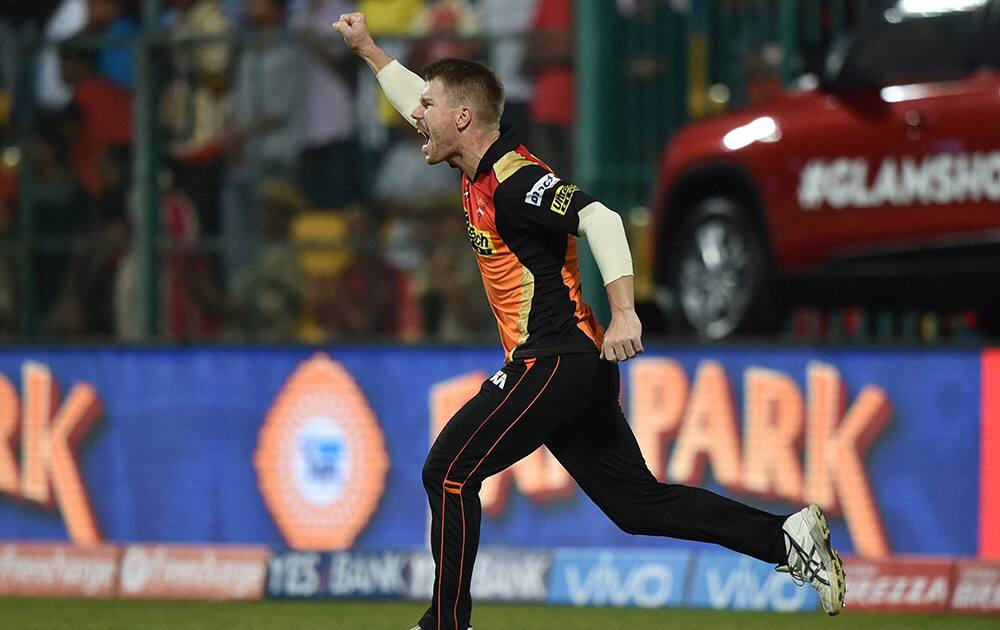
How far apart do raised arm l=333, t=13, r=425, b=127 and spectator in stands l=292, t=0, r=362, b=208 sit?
5.27 m

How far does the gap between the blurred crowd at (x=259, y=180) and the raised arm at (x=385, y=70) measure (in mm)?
4621

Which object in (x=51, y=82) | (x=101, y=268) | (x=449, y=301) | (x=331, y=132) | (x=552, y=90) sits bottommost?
(x=449, y=301)

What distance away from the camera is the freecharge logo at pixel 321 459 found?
9953mm

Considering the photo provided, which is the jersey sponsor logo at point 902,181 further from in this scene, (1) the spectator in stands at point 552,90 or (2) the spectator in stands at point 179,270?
(2) the spectator in stands at point 179,270

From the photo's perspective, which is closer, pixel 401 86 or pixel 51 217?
pixel 401 86


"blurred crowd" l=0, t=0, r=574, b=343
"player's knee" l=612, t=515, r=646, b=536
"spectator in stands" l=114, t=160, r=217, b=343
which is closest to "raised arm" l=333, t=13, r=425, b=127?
"player's knee" l=612, t=515, r=646, b=536

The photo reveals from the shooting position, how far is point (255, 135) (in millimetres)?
12875

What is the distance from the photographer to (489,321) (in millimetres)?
12578

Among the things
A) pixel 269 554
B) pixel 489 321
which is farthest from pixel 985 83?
pixel 269 554

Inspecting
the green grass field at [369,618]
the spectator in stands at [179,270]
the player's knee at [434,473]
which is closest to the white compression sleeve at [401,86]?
the player's knee at [434,473]

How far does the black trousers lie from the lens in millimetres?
6680

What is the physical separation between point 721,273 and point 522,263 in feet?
17.0

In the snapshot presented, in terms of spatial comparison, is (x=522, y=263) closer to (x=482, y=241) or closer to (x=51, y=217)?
(x=482, y=241)

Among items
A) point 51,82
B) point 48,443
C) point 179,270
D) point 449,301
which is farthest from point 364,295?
point 48,443
